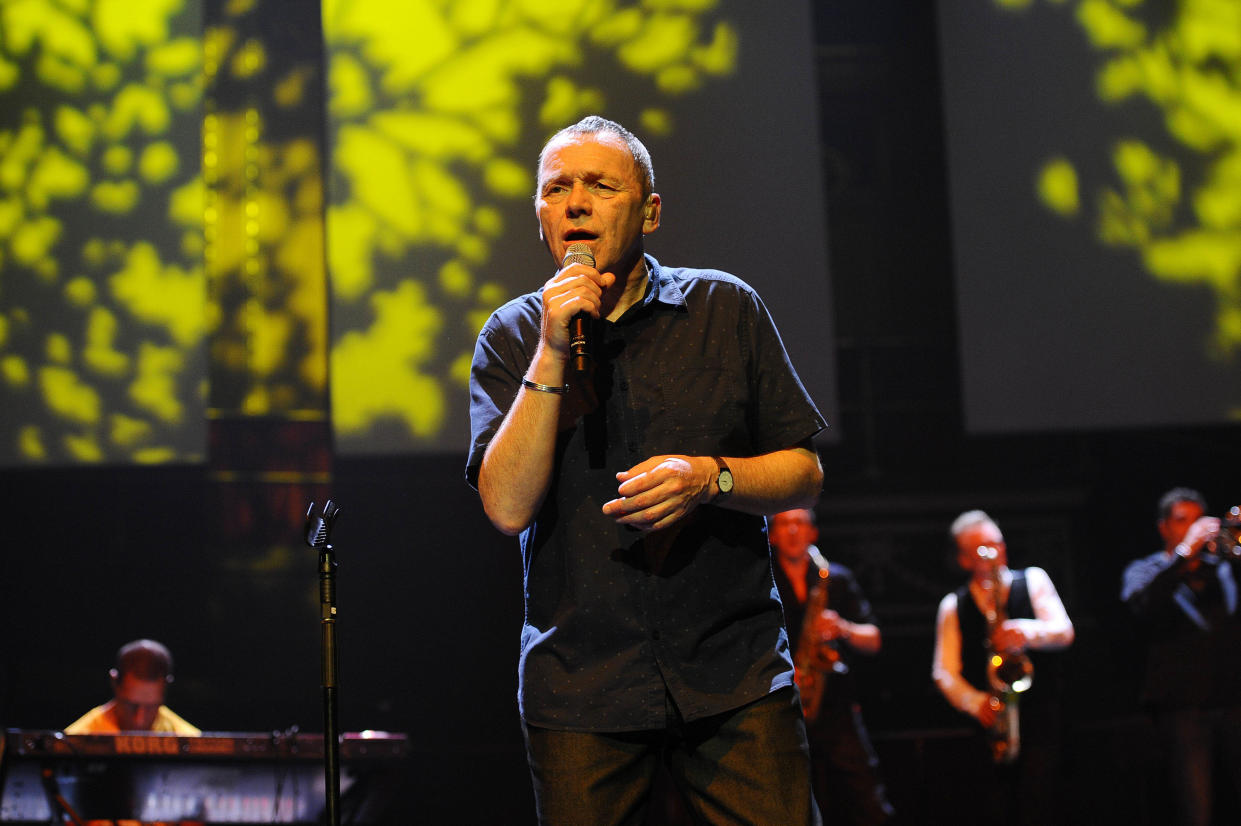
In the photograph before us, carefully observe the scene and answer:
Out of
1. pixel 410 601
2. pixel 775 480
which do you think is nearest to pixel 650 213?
pixel 775 480

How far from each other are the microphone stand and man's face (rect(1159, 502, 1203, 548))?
3.76 metres

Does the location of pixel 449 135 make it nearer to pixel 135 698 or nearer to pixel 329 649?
pixel 135 698

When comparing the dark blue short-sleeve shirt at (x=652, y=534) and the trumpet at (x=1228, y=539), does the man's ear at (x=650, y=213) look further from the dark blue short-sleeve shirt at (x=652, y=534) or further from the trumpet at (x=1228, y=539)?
the trumpet at (x=1228, y=539)

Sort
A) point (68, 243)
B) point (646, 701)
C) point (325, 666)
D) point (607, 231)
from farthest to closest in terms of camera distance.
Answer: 1. point (68, 243)
2. point (325, 666)
3. point (607, 231)
4. point (646, 701)

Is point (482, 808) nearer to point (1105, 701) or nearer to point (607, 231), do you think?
point (1105, 701)

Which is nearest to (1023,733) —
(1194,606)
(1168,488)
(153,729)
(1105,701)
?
(1194,606)

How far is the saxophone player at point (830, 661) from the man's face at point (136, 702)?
2304 millimetres

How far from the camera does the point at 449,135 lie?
4.59m

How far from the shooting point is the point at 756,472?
4.66ft

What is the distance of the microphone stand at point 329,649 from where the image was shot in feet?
5.60

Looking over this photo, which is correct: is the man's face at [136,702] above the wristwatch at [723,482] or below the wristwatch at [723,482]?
below

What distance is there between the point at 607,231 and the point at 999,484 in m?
4.39

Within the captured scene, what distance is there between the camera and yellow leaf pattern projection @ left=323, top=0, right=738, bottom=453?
455cm

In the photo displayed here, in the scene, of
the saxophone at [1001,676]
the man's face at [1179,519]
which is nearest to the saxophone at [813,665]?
the saxophone at [1001,676]
